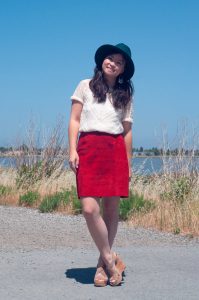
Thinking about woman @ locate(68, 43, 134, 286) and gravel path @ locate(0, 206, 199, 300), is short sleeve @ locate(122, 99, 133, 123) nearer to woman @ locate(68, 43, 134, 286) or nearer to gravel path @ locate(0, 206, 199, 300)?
woman @ locate(68, 43, 134, 286)

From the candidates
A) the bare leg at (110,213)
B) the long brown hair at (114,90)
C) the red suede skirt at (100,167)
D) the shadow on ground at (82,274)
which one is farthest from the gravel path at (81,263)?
the long brown hair at (114,90)

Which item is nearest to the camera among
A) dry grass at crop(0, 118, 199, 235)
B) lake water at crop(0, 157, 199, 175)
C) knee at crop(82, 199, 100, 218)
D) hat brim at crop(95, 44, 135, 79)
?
knee at crop(82, 199, 100, 218)

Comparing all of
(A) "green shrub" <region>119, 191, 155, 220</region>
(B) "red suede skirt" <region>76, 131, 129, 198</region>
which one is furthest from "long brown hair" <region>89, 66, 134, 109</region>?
(A) "green shrub" <region>119, 191, 155, 220</region>

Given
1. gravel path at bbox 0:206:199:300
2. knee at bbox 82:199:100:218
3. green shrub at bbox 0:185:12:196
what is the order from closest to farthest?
1. gravel path at bbox 0:206:199:300
2. knee at bbox 82:199:100:218
3. green shrub at bbox 0:185:12:196

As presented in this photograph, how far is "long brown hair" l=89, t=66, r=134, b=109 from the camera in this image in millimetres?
5352

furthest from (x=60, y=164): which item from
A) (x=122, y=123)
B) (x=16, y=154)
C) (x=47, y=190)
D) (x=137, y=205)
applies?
(x=122, y=123)

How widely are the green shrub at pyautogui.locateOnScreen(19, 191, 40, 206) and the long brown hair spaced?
6.55m

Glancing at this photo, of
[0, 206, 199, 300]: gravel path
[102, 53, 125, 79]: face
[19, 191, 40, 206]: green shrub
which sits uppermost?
[102, 53, 125, 79]: face

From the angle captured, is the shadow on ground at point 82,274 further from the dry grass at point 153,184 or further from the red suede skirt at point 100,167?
the dry grass at point 153,184

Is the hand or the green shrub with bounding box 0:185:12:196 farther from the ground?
the hand

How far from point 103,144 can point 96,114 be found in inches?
10.4

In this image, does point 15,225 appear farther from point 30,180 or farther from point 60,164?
point 60,164

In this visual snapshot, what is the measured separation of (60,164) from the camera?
1702 cm

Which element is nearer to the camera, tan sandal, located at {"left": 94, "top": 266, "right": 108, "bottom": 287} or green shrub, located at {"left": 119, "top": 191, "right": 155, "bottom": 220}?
tan sandal, located at {"left": 94, "top": 266, "right": 108, "bottom": 287}
